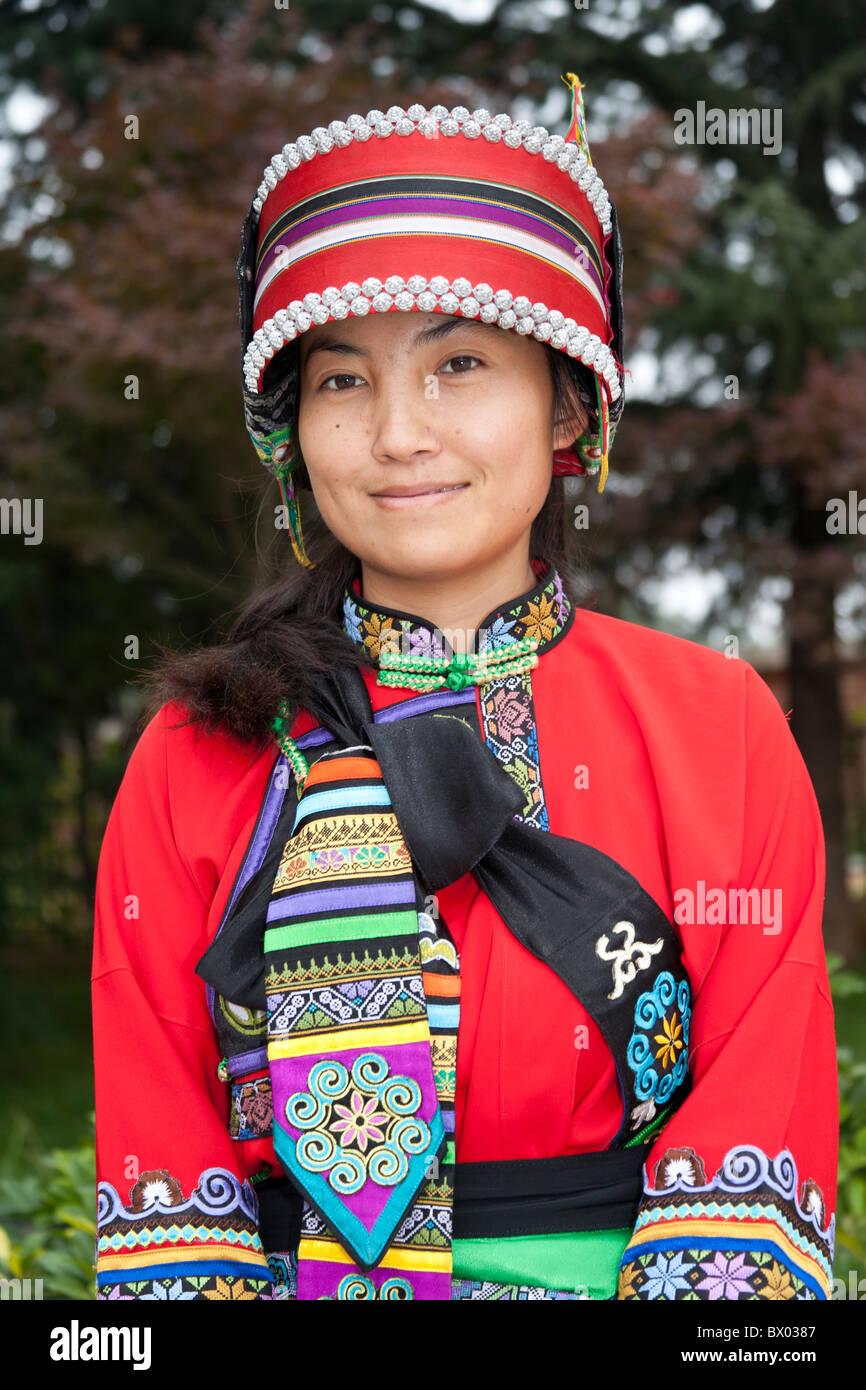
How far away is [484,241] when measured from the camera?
1.73 m

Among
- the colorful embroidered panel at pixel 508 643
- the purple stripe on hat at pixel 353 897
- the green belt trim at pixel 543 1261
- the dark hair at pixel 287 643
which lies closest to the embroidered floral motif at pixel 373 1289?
the green belt trim at pixel 543 1261

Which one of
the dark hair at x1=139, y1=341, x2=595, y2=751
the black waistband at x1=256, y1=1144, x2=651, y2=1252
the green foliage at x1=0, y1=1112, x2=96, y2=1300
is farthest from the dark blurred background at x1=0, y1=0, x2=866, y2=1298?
the black waistband at x1=256, y1=1144, x2=651, y2=1252

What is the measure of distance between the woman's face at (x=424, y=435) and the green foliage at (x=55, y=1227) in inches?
60.1

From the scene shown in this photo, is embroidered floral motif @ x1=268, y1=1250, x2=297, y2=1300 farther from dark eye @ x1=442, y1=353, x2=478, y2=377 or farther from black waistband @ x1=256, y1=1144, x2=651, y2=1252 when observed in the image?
dark eye @ x1=442, y1=353, x2=478, y2=377

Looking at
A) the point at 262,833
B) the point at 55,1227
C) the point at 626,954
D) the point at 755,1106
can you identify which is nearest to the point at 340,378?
the point at 262,833

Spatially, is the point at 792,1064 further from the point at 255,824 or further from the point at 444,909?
the point at 255,824

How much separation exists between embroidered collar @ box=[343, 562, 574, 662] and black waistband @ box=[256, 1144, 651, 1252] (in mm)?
661

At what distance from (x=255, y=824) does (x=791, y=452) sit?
17.9ft

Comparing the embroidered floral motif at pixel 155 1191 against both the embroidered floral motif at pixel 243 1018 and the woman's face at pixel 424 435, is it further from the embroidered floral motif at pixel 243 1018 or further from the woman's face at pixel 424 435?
the woman's face at pixel 424 435

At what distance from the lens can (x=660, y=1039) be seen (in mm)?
1723

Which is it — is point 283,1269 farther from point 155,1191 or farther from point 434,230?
point 434,230

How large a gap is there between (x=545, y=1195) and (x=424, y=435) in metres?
0.94
